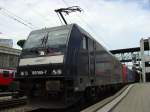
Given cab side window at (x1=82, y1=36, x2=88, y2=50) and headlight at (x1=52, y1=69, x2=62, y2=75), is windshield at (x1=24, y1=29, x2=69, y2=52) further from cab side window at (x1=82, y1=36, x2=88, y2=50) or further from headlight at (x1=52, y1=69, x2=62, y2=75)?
cab side window at (x1=82, y1=36, x2=88, y2=50)

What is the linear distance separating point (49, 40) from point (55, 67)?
5.03ft

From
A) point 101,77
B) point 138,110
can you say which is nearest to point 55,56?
point 138,110

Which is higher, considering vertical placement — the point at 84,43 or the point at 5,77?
the point at 84,43

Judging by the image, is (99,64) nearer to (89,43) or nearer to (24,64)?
(89,43)

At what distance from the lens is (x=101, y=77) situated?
1362 cm

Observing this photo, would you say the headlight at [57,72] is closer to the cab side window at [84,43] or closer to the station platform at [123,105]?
the station platform at [123,105]

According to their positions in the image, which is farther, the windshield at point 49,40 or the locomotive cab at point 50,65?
the windshield at point 49,40

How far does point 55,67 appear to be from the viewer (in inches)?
361

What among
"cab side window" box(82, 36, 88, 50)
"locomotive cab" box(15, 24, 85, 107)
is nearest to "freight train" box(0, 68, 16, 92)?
Result: "locomotive cab" box(15, 24, 85, 107)

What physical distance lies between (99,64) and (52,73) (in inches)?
189

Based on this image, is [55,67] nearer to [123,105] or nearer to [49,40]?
[49,40]

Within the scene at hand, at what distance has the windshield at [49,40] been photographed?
981 cm

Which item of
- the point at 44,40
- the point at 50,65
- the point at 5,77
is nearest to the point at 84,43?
the point at 44,40

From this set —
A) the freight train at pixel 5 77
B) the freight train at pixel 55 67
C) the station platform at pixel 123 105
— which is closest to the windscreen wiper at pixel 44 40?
the freight train at pixel 55 67
